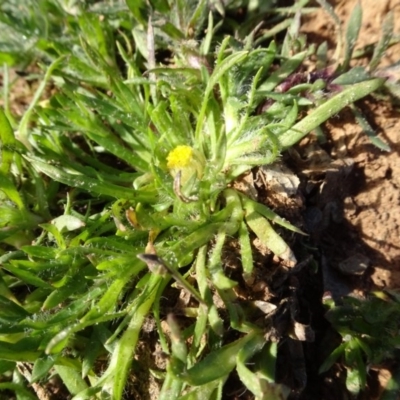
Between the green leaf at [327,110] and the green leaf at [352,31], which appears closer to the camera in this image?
the green leaf at [327,110]

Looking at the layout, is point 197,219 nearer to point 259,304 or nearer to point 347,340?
point 259,304

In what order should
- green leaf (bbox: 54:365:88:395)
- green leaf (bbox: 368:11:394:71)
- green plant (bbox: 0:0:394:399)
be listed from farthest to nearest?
green leaf (bbox: 368:11:394:71) < green leaf (bbox: 54:365:88:395) < green plant (bbox: 0:0:394:399)

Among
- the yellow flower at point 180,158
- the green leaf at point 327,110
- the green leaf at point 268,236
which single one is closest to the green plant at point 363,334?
the green leaf at point 268,236

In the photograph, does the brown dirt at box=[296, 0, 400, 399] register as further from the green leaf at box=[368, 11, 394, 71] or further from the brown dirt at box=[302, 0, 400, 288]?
the green leaf at box=[368, 11, 394, 71]

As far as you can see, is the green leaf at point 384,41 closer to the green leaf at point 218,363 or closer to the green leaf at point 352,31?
the green leaf at point 352,31

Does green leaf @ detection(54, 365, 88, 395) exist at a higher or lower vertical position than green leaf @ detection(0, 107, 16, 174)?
lower

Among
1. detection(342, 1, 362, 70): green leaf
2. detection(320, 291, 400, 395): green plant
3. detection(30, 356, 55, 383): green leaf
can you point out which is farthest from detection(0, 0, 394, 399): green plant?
detection(320, 291, 400, 395): green plant

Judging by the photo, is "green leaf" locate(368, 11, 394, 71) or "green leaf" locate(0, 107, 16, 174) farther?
"green leaf" locate(368, 11, 394, 71)

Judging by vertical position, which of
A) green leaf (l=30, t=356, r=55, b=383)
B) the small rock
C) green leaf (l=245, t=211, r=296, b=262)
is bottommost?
green leaf (l=30, t=356, r=55, b=383)

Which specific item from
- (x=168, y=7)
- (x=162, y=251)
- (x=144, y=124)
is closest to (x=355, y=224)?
(x=162, y=251)
